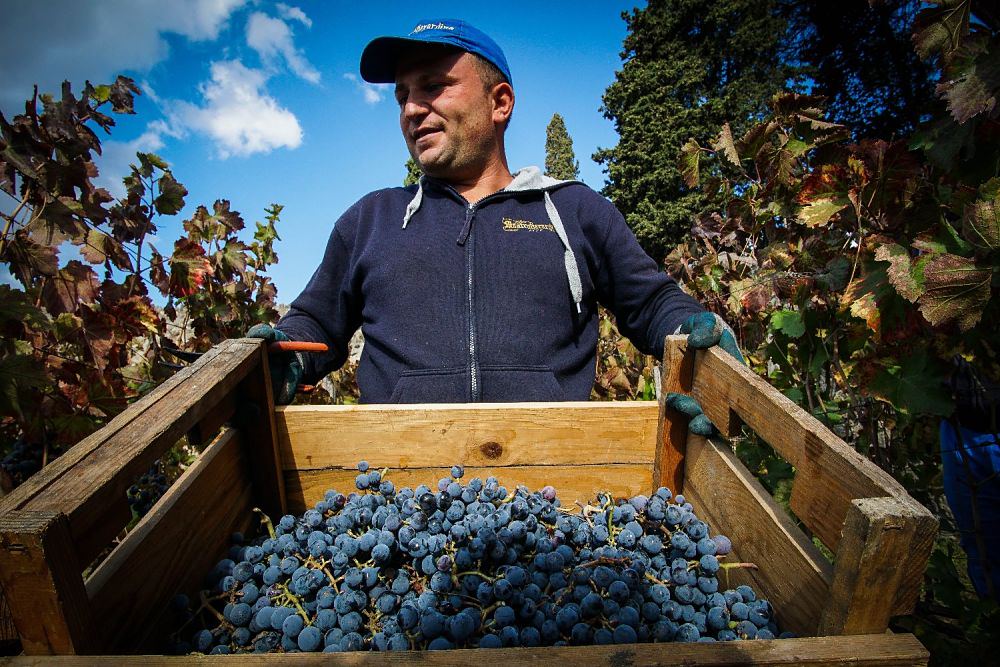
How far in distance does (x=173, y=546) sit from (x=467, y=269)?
4.16 feet

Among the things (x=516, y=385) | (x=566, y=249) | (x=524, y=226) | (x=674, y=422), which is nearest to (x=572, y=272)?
(x=566, y=249)

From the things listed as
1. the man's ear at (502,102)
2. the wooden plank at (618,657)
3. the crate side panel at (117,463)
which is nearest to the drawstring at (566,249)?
the man's ear at (502,102)

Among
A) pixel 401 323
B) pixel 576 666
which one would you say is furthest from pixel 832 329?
pixel 576 666

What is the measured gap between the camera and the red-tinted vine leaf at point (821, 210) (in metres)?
1.71

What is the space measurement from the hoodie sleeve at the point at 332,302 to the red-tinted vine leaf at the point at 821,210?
1.65m

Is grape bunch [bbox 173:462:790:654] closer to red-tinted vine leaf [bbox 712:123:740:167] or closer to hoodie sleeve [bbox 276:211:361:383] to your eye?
hoodie sleeve [bbox 276:211:361:383]

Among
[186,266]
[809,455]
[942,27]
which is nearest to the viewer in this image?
[809,455]

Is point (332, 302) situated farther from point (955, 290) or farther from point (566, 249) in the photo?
point (955, 290)

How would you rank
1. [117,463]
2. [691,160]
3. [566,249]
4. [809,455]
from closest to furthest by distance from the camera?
[117,463] < [809,455] < [566,249] < [691,160]

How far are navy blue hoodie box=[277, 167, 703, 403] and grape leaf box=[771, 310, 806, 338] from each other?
37cm

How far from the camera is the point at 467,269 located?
203 centimetres

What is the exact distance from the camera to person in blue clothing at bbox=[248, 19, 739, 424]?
1.94 m

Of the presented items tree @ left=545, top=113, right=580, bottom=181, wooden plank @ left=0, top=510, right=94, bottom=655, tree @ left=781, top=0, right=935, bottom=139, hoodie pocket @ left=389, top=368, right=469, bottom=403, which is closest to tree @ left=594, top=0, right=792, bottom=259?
tree @ left=781, top=0, right=935, bottom=139

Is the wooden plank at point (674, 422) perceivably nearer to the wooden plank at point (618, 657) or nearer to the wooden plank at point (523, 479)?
the wooden plank at point (523, 479)
